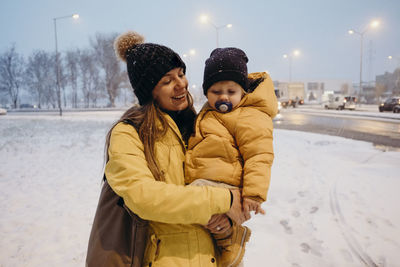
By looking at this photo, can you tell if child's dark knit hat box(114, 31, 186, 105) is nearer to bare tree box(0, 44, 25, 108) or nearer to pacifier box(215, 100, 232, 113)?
pacifier box(215, 100, 232, 113)

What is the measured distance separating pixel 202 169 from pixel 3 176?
6788 mm

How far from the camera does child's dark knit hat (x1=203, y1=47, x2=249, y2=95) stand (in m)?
1.94

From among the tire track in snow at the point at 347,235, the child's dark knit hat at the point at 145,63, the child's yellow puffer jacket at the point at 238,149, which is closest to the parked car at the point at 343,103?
the tire track in snow at the point at 347,235

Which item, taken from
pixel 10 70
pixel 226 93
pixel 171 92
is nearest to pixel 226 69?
pixel 226 93

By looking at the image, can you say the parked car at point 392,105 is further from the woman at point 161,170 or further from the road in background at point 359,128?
the woman at point 161,170

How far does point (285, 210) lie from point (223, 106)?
10.6ft

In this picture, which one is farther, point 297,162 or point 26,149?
point 26,149

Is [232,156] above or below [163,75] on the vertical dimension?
below

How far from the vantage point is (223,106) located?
72.7 inches

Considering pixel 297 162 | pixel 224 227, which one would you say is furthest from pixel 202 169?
pixel 297 162

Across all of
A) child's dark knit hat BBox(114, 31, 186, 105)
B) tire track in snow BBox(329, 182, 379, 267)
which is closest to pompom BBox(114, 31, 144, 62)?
child's dark knit hat BBox(114, 31, 186, 105)

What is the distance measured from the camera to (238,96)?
1.95 metres

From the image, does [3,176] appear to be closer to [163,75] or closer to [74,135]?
[74,135]

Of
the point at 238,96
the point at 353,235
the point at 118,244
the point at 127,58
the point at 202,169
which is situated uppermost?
the point at 127,58
